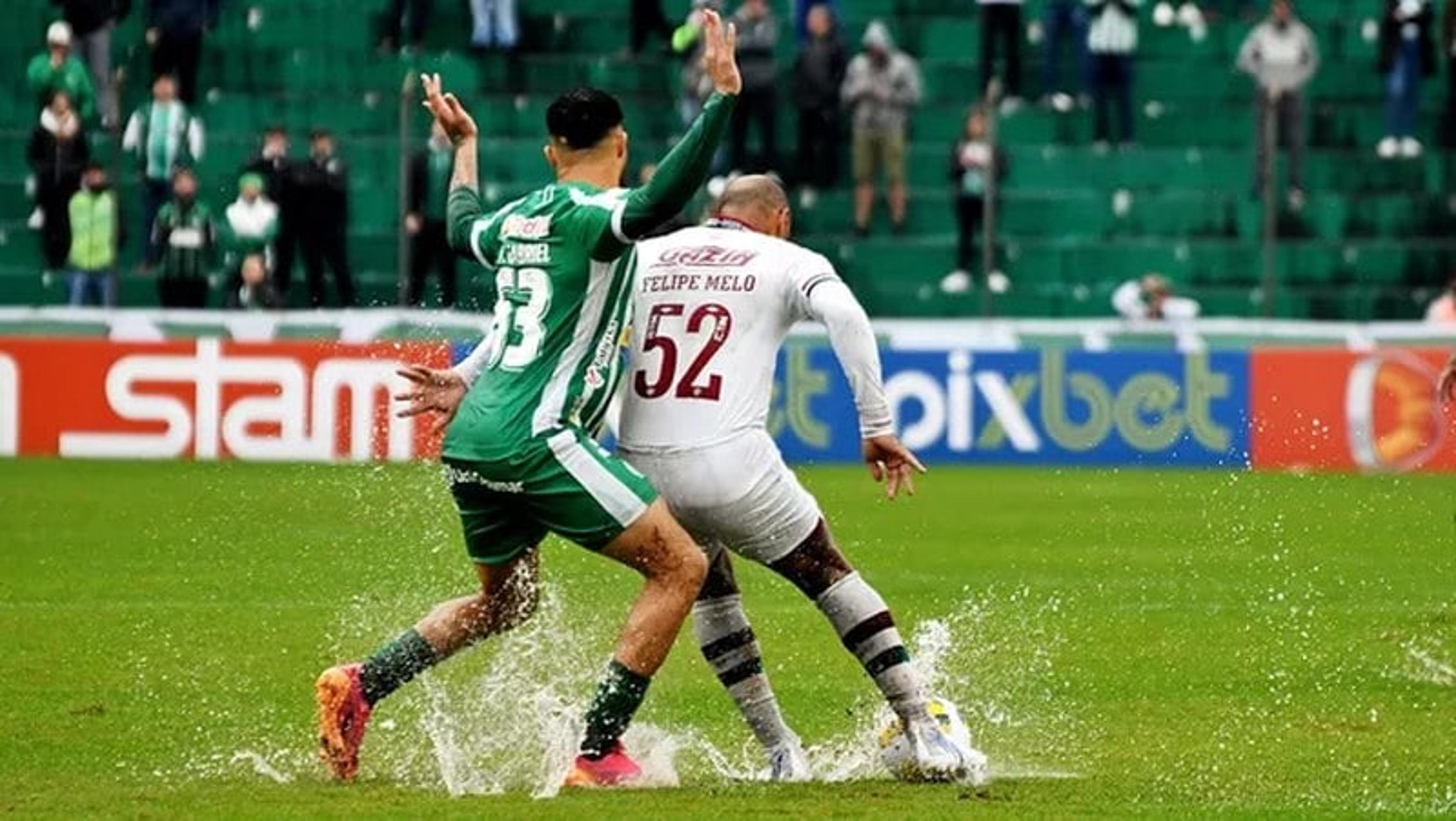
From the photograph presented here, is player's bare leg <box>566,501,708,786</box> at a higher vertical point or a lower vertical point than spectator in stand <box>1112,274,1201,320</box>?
higher

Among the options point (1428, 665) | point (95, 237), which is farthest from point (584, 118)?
point (95, 237)

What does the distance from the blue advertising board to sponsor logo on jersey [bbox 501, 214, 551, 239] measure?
53.3 feet

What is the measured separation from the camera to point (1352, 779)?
422 inches

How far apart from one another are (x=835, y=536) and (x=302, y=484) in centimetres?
499

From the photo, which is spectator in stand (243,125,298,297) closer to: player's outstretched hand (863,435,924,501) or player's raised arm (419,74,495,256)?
player's raised arm (419,74,495,256)

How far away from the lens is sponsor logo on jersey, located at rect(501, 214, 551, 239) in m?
10.3

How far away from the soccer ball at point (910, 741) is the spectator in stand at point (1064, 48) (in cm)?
2172

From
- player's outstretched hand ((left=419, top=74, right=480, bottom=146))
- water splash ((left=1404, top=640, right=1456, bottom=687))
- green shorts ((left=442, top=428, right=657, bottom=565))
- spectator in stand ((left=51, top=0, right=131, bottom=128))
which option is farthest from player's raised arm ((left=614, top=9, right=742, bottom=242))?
spectator in stand ((left=51, top=0, right=131, bottom=128))

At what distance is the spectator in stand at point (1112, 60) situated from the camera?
31.5 m

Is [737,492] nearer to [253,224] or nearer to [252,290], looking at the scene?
[252,290]

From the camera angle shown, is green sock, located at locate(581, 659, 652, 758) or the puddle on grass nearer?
green sock, located at locate(581, 659, 652, 758)

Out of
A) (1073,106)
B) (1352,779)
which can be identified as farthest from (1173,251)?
(1352,779)

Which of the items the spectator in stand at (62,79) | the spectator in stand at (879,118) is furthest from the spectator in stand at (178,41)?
the spectator in stand at (879,118)

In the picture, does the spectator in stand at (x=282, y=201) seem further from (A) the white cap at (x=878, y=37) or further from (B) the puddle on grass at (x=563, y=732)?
(B) the puddle on grass at (x=563, y=732)
